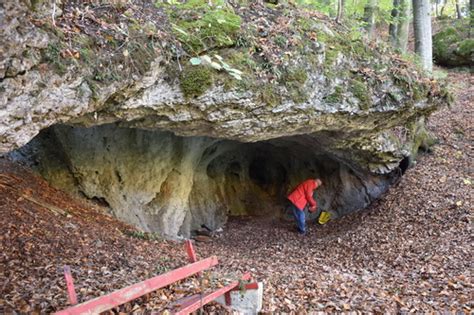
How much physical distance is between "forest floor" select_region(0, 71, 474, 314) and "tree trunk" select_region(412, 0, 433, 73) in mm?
2797

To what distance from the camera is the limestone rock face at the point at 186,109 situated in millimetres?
3697

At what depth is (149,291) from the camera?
3398 millimetres

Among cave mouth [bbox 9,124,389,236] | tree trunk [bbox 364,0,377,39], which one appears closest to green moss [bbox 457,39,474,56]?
tree trunk [bbox 364,0,377,39]

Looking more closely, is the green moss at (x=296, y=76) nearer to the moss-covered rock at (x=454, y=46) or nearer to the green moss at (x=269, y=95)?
the green moss at (x=269, y=95)

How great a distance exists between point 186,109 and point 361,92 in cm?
342

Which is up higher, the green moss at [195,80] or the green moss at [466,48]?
the green moss at [466,48]

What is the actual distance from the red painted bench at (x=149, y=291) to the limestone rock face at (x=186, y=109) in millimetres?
1778

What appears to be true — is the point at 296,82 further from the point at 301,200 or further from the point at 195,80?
the point at 301,200

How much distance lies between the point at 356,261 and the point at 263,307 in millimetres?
3157

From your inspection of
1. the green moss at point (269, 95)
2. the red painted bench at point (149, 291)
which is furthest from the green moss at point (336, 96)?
the red painted bench at point (149, 291)

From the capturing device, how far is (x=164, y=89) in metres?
4.84

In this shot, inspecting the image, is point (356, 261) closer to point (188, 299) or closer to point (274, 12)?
point (188, 299)

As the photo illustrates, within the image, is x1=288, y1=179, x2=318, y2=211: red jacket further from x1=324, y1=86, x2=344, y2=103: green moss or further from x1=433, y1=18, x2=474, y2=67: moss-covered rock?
x1=433, y1=18, x2=474, y2=67: moss-covered rock

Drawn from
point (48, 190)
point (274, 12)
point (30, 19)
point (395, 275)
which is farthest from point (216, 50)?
point (395, 275)
